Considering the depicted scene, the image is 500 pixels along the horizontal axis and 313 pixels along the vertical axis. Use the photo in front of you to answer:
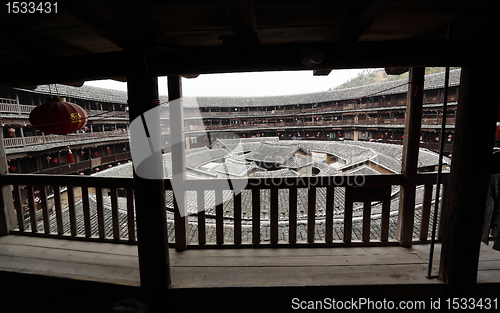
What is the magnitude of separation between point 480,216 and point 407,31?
1827 millimetres

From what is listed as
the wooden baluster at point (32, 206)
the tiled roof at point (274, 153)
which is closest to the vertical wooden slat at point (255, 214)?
the wooden baluster at point (32, 206)

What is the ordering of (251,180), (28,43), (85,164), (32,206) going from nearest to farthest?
(28,43)
(251,180)
(32,206)
(85,164)

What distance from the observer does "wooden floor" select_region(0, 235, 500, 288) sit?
229 centimetres

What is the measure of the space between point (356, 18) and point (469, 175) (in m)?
1.63

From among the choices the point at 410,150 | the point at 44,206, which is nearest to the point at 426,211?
the point at 410,150

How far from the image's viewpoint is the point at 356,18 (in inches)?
69.4

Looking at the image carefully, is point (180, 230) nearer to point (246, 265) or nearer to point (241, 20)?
point (246, 265)

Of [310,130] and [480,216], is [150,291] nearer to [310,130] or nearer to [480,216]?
[480,216]

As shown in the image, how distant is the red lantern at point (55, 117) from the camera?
8.71 ft

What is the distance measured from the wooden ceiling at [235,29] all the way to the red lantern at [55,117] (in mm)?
446

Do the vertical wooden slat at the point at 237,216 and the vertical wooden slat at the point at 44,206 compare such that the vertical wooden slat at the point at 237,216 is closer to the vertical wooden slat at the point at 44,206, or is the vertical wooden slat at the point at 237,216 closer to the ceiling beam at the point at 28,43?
the ceiling beam at the point at 28,43

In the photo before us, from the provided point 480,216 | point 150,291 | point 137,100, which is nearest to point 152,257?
point 150,291

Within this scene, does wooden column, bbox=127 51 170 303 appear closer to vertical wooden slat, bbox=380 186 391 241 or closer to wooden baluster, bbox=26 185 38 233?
wooden baluster, bbox=26 185 38 233

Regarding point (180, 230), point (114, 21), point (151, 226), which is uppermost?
point (114, 21)
